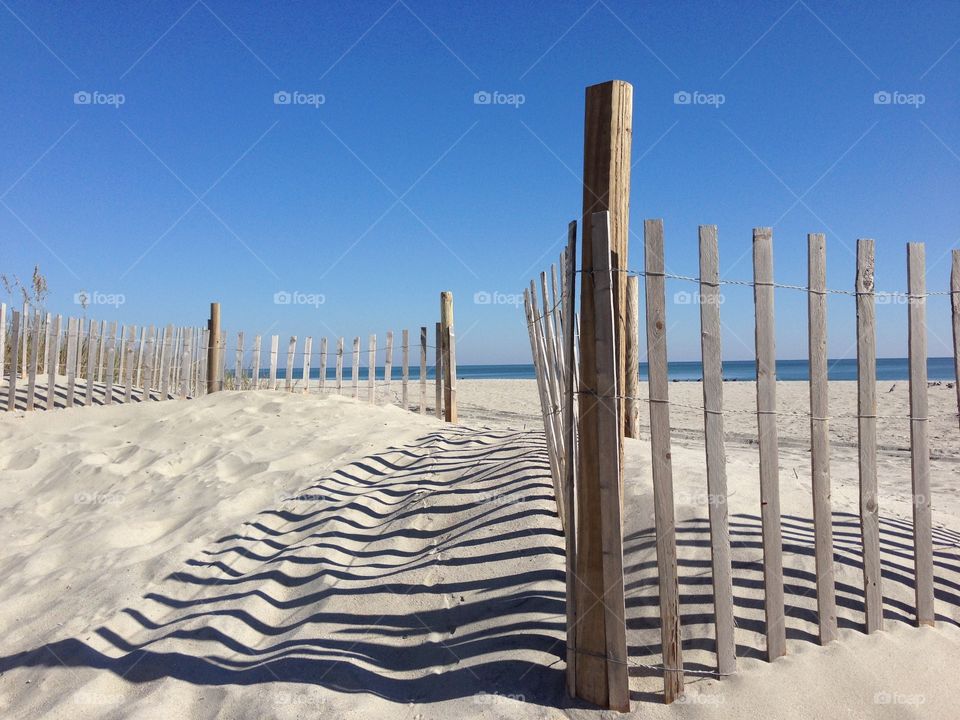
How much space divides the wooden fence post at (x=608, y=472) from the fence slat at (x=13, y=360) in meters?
9.54

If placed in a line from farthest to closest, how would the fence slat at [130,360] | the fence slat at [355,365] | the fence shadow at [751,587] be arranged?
the fence slat at [355,365]
the fence slat at [130,360]
the fence shadow at [751,587]

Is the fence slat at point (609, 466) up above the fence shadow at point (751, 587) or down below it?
above

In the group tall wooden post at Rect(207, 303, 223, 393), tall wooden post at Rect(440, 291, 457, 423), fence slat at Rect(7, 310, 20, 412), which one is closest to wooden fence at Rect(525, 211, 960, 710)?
tall wooden post at Rect(440, 291, 457, 423)

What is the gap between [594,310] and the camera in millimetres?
2361

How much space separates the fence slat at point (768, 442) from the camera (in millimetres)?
2369

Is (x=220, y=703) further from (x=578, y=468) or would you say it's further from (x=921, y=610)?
(x=921, y=610)

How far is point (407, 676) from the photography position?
2615 mm

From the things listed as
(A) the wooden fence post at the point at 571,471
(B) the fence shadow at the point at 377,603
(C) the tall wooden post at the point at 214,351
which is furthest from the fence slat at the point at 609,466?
(C) the tall wooden post at the point at 214,351

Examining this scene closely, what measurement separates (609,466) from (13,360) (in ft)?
31.5

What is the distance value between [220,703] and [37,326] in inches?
355

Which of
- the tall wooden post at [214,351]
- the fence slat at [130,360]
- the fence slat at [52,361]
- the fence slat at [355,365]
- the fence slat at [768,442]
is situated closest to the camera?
the fence slat at [768,442]

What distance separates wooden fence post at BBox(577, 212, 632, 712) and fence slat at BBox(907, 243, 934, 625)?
1.42m

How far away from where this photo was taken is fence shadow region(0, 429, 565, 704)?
2631mm

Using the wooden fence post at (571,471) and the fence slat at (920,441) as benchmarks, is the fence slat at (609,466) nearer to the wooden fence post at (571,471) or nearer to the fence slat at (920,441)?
the wooden fence post at (571,471)
